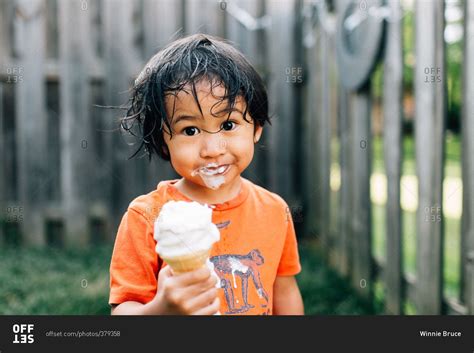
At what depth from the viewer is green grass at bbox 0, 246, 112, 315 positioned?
2.47 metres

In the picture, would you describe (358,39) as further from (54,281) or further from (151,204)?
(54,281)

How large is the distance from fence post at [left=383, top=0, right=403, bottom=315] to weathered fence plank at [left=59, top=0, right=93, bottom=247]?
179 cm

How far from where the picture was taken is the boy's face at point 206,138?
3.82 feet

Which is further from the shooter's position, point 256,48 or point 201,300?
point 256,48

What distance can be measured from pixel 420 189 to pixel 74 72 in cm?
216

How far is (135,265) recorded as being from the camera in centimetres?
119

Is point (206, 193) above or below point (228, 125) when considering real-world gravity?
below

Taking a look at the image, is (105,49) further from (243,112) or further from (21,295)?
(243,112)

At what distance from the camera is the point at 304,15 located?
335cm

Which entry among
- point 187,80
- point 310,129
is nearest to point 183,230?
point 187,80

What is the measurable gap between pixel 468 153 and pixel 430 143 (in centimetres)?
21

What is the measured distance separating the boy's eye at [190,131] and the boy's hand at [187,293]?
243 mm

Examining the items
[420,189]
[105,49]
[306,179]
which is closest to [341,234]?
[306,179]

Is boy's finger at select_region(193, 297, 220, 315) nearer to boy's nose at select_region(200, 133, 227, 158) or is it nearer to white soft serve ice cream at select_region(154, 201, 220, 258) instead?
white soft serve ice cream at select_region(154, 201, 220, 258)
